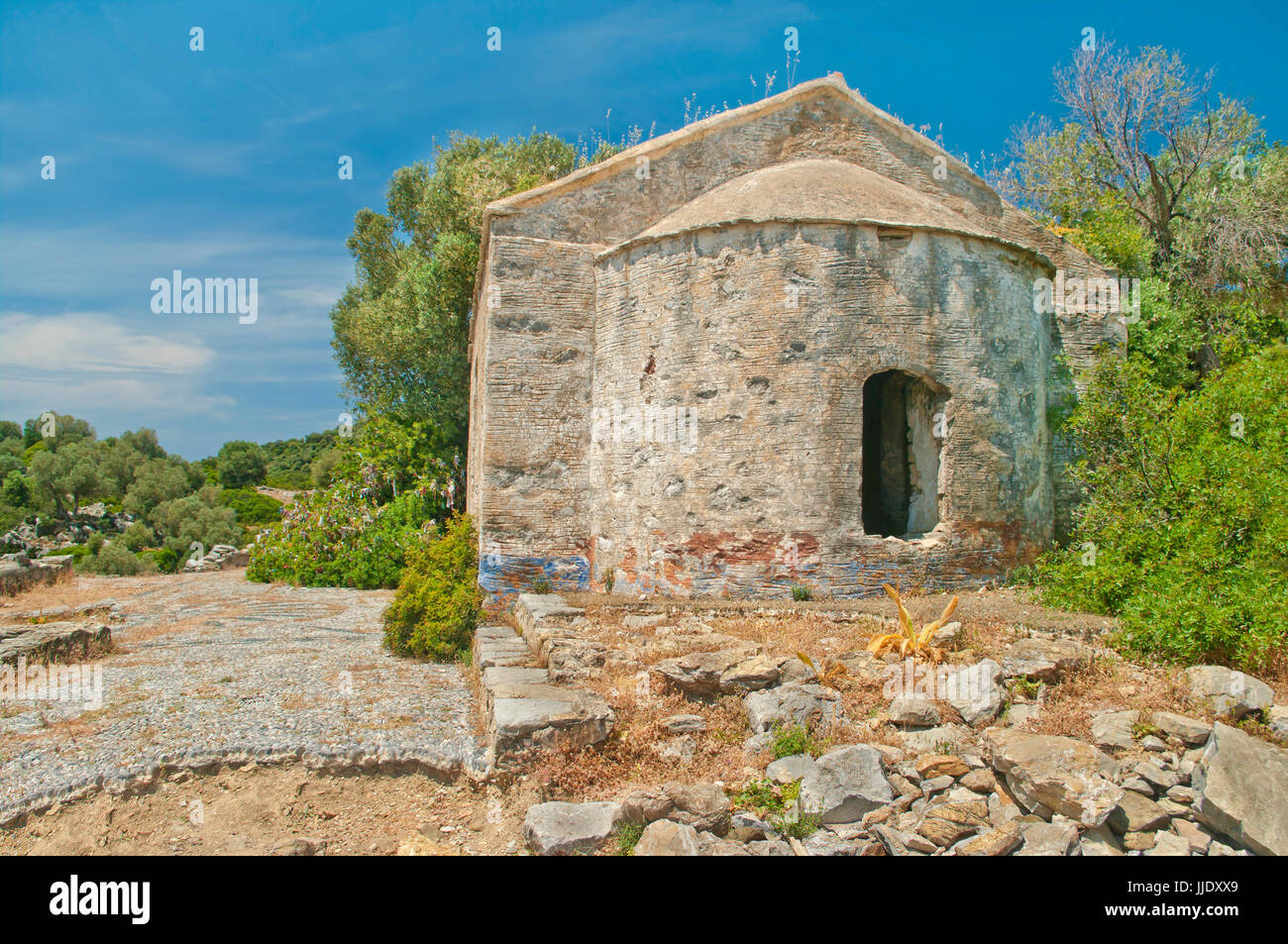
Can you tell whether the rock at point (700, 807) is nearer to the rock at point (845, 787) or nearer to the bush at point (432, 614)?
the rock at point (845, 787)

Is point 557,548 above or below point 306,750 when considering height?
above

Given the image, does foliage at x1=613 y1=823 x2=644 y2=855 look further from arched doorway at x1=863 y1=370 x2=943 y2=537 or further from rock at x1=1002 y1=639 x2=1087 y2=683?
arched doorway at x1=863 y1=370 x2=943 y2=537

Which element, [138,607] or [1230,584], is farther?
[138,607]

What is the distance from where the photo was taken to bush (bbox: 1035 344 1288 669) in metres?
6.59

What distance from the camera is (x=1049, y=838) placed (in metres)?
4.56

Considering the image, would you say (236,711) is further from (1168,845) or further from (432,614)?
(1168,845)

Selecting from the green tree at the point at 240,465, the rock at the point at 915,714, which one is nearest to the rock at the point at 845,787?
the rock at the point at 915,714

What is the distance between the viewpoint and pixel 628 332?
1077cm
